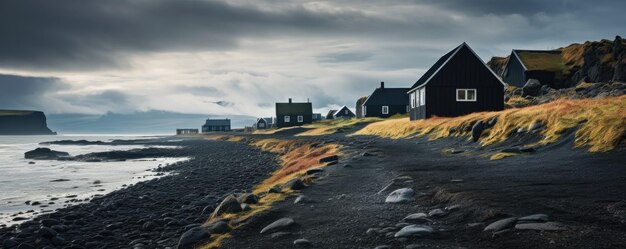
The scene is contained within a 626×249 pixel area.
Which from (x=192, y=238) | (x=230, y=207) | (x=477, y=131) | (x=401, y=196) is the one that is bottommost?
(x=192, y=238)

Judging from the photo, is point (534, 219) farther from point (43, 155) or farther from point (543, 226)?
point (43, 155)

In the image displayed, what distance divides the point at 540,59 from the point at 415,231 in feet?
211

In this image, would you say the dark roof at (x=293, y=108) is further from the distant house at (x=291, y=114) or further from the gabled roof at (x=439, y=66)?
the gabled roof at (x=439, y=66)

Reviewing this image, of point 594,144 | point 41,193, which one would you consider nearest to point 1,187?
point 41,193

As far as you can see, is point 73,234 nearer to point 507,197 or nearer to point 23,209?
point 23,209

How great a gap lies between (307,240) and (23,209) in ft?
52.7

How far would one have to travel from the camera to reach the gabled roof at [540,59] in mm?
59425

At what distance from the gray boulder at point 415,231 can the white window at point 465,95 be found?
3281 centimetres

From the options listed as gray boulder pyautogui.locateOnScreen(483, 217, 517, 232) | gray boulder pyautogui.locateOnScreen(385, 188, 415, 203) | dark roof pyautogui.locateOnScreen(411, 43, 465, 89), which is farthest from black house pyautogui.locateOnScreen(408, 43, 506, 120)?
gray boulder pyautogui.locateOnScreen(483, 217, 517, 232)

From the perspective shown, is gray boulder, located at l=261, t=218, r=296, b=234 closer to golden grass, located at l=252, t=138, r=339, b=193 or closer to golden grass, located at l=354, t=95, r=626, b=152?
golden grass, located at l=252, t=138, r=339, b=193

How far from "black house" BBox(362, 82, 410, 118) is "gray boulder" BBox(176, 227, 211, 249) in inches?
2934

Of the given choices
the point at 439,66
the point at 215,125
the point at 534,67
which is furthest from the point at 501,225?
the point at 215,125

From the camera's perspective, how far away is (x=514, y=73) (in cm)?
6366

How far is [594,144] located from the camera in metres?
13.6
